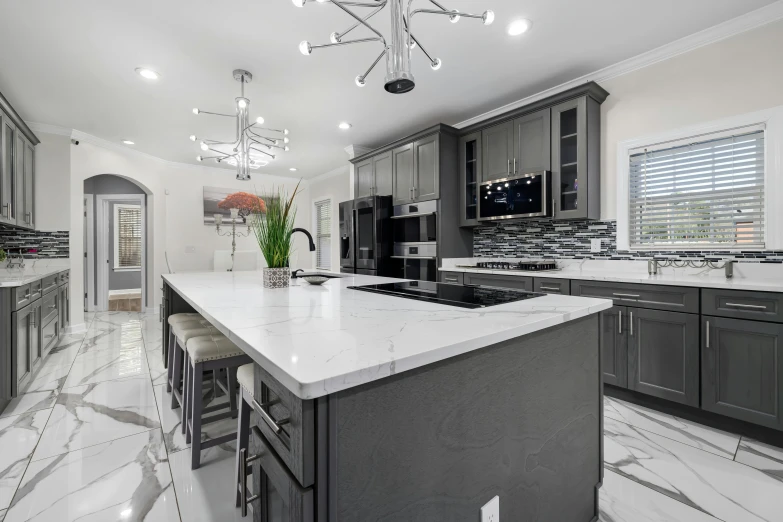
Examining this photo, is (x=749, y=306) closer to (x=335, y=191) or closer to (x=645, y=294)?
(x=645, y=294)

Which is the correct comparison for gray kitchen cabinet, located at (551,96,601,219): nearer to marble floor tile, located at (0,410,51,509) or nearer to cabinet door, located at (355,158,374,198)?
cabinet door, located at (355,158,374,198)

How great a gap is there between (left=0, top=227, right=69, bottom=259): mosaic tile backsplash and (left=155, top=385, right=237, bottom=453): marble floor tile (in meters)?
3.21

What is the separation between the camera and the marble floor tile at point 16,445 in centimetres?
159

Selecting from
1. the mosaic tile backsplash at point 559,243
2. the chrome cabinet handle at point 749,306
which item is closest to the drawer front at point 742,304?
the chrome cabinet handle at point 749,306

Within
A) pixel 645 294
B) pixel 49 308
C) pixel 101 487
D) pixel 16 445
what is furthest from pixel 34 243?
pixel 645 294

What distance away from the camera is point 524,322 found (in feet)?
3.22

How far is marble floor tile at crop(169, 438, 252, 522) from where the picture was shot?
4.70 feet

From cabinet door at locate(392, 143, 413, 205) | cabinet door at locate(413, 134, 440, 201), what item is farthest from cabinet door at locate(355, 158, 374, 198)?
cabinet door at locate(413, 134, 440, 201)

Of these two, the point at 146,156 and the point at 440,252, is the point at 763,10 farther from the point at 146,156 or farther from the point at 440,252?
the point at 146,156

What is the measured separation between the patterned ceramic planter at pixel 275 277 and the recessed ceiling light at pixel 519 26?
2175 mm

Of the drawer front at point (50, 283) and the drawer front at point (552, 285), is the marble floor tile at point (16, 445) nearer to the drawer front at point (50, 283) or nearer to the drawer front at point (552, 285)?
the drawer front at point (50, 283)

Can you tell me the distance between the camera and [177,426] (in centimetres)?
212

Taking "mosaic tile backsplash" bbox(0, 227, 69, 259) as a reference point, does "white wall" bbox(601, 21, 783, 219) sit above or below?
above

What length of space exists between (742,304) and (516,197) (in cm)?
179
